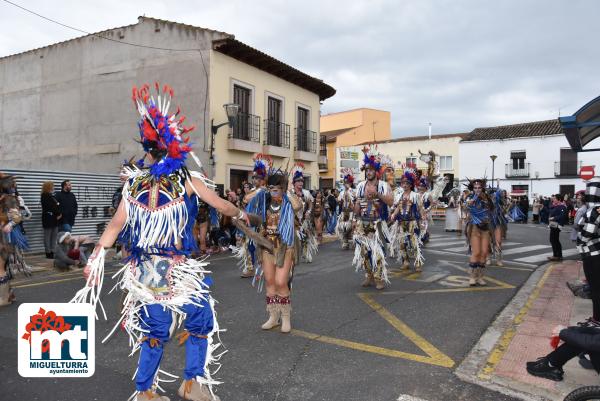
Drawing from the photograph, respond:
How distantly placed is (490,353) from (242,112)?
54.3ft

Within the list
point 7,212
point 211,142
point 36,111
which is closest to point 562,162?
point 211,142

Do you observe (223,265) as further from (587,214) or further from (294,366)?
(587,214)

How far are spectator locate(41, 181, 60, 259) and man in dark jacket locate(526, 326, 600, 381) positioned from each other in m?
10.3

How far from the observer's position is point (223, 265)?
10.1m

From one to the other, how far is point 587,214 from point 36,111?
24.2 m

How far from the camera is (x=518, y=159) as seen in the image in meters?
39.2

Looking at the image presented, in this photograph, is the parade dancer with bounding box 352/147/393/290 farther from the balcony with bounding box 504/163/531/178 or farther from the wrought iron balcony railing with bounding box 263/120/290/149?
the balcony with bounding box 504/163/531/178

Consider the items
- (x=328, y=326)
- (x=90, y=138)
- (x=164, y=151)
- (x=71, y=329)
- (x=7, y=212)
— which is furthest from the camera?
(x=90, y=138)

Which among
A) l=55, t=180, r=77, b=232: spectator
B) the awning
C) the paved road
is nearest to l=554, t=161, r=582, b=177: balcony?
the awning

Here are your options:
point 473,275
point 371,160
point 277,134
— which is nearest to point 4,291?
point 371,160

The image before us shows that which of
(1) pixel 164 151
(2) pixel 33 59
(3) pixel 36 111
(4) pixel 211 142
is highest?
(2) pixel 33 59

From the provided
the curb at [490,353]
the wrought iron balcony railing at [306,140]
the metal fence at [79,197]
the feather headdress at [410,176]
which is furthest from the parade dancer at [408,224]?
the wrought iron balcony railing at [306,140]

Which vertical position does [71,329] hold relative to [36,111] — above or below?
below

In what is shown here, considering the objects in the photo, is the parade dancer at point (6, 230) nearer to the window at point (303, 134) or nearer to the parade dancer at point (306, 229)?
the parade dancer at point (306, 229)
